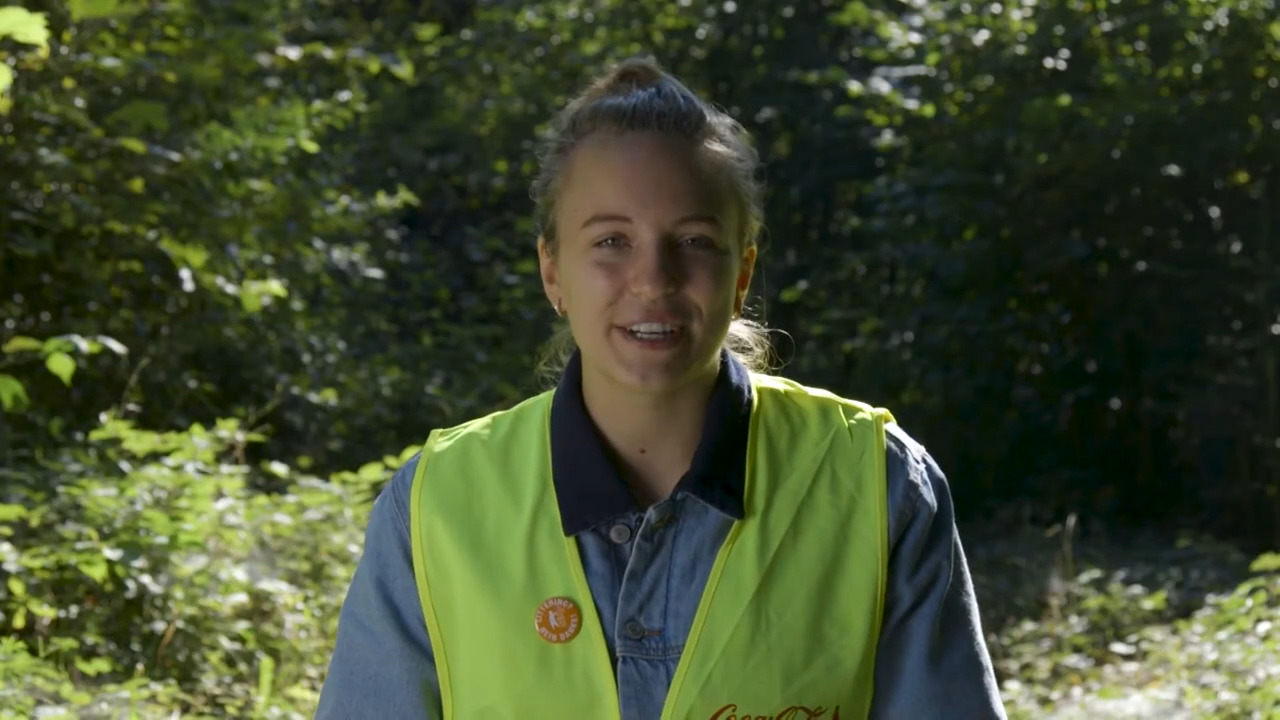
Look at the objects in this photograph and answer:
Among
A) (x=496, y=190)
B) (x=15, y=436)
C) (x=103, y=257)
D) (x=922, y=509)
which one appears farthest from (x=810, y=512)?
(x=496, y=190)

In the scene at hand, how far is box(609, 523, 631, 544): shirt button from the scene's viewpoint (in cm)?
233

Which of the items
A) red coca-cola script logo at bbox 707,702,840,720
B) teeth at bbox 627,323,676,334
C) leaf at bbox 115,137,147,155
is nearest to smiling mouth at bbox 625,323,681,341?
teeth at bbox 627,323,676,334

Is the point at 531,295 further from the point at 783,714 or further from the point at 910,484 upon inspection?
the point at 783,714

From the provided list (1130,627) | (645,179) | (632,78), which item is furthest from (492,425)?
(1130,627)

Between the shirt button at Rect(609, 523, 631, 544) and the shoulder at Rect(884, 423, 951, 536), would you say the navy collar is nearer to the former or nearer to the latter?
the shirt button at Rect(609, 523, 631, 544)

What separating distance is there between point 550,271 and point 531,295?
8.46 metres

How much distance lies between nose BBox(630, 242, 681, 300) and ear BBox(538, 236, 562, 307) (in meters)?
0.22

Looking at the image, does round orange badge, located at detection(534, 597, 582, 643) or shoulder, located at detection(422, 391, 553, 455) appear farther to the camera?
shoulder, located at detection(422, 391, 553, 455)

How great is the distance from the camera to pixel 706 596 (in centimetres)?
228

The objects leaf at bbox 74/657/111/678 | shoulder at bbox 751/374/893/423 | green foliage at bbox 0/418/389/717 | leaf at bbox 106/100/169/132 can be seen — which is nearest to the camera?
shoulder at bbox 751/374/893/423

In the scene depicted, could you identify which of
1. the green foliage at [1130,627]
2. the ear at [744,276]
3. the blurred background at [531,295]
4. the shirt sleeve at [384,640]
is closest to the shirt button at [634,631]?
the shirt sleeve at [384,640]

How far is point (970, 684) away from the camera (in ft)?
7.68

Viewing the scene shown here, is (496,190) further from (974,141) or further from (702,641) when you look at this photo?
(702,641)

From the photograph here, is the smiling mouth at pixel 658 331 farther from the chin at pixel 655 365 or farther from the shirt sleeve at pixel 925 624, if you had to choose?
the shirt sleeve at pixel 925 624
